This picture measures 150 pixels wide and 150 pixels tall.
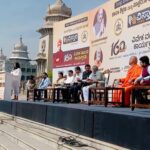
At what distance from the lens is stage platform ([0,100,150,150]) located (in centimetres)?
458

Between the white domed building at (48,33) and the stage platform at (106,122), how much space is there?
8472 cm

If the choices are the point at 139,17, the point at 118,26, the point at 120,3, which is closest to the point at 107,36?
the point at 118,26

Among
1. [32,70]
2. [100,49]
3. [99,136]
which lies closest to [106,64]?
[100,49]

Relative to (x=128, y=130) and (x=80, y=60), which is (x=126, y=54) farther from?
(x=128, y=130)

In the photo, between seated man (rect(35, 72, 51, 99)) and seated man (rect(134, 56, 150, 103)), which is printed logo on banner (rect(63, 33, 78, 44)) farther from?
seated man (rect(134, 56, 150, 103))

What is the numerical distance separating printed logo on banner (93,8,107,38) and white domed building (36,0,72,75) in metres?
77.3

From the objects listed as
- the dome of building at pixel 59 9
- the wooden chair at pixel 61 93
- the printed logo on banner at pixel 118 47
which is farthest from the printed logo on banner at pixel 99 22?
the dome of building at pixel 59 9

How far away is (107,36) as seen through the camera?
14641 mm

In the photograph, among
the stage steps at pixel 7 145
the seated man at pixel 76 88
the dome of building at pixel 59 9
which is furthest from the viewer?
the dome of building at pixel 59 9

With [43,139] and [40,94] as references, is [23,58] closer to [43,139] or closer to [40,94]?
[40,94]

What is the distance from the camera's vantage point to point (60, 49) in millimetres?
18781

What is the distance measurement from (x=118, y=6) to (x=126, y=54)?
173 centimetres

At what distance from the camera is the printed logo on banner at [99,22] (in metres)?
14.8

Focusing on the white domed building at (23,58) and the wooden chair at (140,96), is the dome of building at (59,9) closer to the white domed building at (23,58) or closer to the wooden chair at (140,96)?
the white domed building at (23,58)
